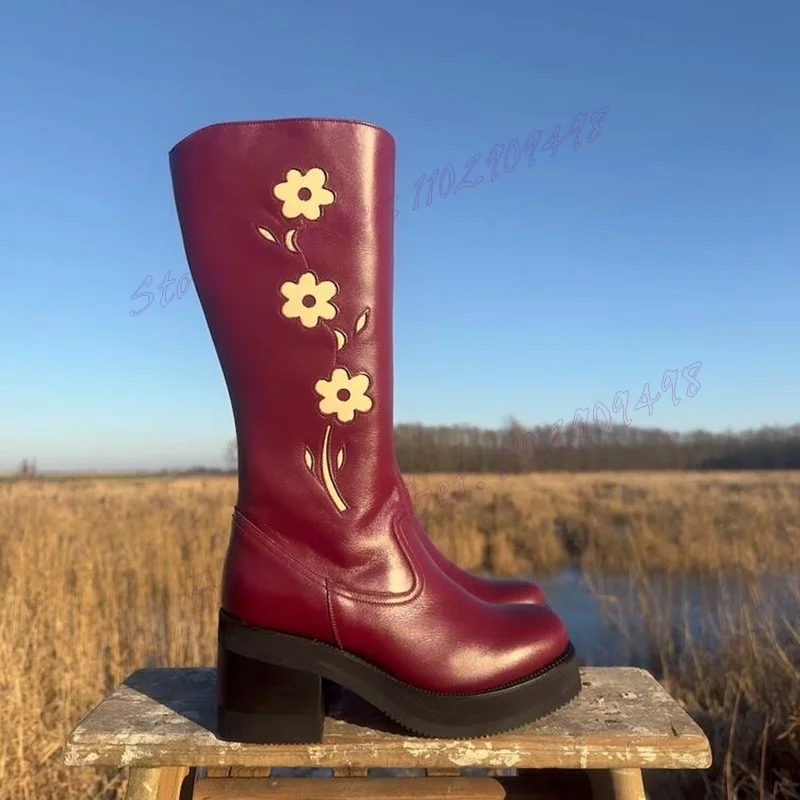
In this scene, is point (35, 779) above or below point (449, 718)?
below

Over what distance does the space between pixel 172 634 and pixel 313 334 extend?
2.86 m

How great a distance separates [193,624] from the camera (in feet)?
10.7

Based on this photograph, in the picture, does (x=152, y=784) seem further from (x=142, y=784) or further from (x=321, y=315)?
(x=321, y=315)

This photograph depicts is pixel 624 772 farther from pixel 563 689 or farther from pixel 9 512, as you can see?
pixel 9 512

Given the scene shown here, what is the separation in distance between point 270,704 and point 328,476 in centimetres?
27

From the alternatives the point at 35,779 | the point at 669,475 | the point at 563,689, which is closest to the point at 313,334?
the point at 563,689

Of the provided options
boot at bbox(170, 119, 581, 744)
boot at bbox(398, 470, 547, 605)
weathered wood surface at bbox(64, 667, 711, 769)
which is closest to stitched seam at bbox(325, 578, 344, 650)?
boot at bbox(170, 119, 581, 744)

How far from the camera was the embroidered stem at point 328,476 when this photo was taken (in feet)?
2.79

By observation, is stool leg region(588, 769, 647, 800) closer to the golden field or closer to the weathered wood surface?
the weathered wood surface

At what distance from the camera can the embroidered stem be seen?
0.85m

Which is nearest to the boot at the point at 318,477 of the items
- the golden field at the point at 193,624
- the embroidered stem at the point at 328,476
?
the embroidered stem at the point at 328,476

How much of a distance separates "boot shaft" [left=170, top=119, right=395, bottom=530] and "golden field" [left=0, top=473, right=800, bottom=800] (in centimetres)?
175

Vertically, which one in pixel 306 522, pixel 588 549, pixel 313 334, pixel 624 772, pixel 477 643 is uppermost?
pixel 313 334

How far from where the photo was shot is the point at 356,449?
2.81ft
